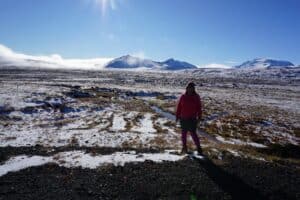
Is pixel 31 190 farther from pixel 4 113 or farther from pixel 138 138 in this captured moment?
pixel 4 113

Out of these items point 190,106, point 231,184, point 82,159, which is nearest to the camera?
point 231,184

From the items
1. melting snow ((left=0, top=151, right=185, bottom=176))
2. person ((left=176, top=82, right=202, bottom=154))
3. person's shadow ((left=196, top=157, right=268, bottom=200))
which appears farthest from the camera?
person ((left=176, top=82, right=202, bottom=154))

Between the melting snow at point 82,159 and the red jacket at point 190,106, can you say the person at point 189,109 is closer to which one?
the red jacket at point 190,106

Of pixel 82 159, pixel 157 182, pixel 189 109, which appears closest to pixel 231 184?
pixel 157 182

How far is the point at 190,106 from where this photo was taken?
1199 centimetres

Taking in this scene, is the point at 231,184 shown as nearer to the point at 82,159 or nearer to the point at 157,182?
the point at 157,182

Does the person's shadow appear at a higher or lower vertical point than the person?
lower

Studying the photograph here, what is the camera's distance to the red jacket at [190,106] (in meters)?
12.0

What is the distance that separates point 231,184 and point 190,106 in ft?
13.0

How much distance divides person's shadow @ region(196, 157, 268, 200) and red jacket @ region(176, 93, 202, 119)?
2302 mm

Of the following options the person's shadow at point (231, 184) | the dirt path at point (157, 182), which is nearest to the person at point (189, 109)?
the dirt path at point (157, 182)

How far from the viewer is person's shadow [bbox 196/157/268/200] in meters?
8.16

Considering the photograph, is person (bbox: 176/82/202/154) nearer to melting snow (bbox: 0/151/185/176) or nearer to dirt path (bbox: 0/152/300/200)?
melting snow (bbox: 0/151/185/176)

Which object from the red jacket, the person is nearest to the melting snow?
the person
